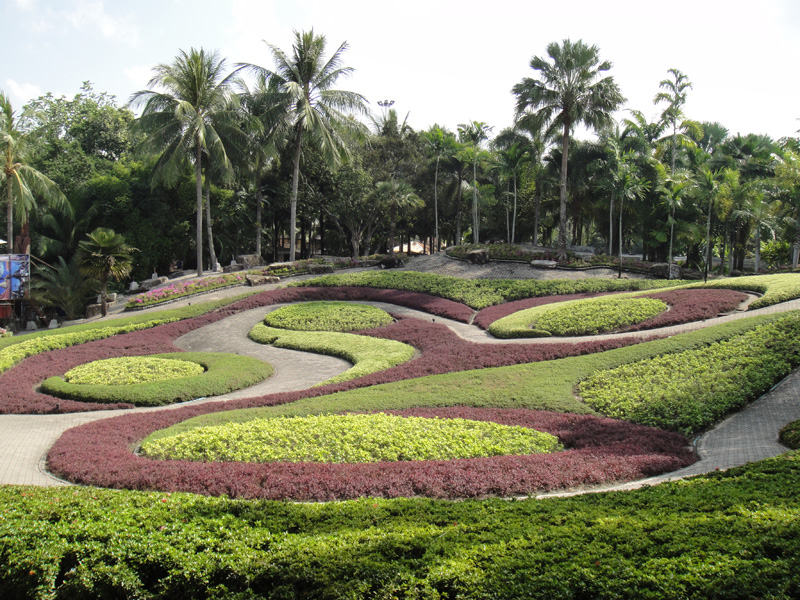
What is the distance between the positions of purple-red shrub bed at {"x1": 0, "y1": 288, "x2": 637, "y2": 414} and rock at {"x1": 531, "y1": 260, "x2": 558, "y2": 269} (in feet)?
31.4

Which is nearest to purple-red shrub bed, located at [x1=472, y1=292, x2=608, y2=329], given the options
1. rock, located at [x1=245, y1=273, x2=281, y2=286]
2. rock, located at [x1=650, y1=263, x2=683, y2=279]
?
rock, located at [x1=650, y1=263, x2=683, y2=279]

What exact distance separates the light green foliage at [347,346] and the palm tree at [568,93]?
650 inches

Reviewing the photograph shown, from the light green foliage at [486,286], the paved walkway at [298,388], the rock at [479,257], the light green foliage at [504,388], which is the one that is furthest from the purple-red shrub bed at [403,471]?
the rock at [479,257]

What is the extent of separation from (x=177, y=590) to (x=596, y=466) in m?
6.55

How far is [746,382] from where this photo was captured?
13070mm

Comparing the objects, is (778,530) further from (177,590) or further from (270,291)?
(270,291)

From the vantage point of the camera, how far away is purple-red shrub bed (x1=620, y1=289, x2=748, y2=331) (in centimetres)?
1894

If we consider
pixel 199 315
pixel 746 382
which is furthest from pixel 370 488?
pixel 199 315

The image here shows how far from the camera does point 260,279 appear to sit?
32656 millimetres

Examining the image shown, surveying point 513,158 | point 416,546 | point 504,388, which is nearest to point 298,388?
point 504,388

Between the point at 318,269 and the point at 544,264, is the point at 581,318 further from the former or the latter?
the point at 318,269

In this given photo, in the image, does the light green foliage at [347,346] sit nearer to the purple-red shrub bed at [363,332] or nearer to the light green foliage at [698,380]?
the purple-red shrub bed at [363,332]

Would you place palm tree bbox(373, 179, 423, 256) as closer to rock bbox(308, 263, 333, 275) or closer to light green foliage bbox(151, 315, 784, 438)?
rock bbox(308, 263, 333, 275)

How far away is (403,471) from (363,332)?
1352 cm
